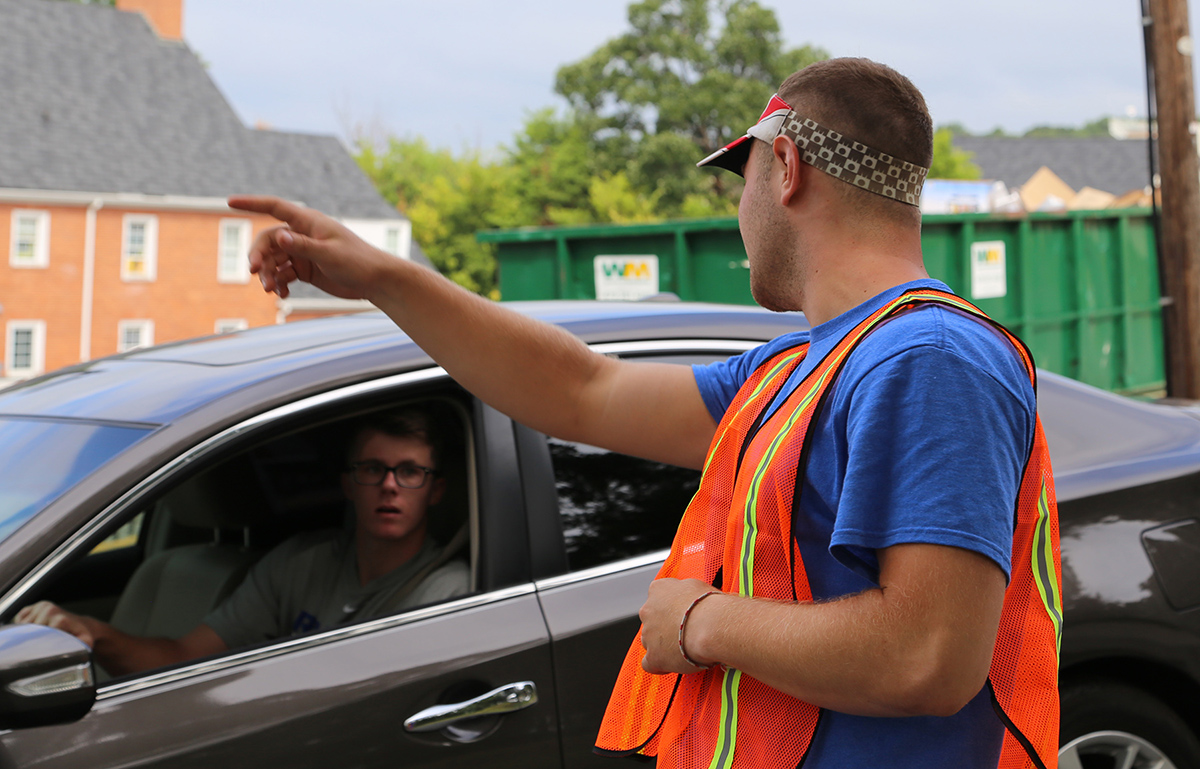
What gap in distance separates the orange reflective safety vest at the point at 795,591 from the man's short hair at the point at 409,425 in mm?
1342

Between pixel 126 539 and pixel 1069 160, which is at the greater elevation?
pixel 1069 160

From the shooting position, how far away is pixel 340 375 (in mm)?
2328

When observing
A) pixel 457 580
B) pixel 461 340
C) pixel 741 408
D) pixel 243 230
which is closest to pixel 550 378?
pixel 461 340

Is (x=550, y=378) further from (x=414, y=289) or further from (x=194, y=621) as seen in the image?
(x=194, y=621)

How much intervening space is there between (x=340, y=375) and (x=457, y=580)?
537 millimetres

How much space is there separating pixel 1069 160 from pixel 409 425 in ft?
190

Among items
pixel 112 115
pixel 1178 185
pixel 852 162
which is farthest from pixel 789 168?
pixel 112 115

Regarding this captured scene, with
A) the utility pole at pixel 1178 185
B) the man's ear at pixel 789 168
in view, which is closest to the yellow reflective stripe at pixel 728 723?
the man's ear at pixel 789 168

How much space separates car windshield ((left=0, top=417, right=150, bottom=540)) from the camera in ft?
6.83

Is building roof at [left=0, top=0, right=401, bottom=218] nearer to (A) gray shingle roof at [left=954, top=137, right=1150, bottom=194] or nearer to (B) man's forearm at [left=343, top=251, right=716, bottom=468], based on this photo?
(B) man's forearm at [left=343, top=251, right=716, bottom=468]

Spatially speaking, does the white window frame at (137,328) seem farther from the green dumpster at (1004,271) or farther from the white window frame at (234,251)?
the green dumpster at (1004,271)

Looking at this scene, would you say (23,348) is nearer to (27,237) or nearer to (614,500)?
(27,237)

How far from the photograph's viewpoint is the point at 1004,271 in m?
10.5

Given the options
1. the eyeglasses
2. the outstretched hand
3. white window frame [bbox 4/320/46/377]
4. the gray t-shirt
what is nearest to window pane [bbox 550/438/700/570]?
the gray t-shirt
